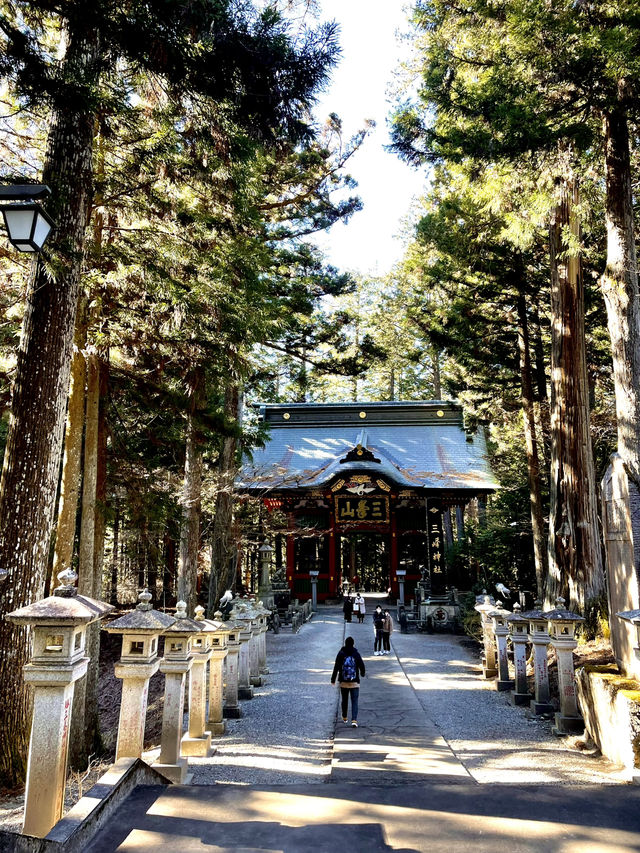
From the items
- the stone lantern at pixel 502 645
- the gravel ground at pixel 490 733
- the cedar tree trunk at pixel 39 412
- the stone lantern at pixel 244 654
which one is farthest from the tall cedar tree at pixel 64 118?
the stone lantern at pixel 502 645

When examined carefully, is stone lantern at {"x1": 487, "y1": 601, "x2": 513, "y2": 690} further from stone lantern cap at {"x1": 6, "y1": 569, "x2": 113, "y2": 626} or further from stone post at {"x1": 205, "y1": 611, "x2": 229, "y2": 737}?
stone lantern cap at {"x1": 6, "y1": 569, "x2": 113, "y2": 626}

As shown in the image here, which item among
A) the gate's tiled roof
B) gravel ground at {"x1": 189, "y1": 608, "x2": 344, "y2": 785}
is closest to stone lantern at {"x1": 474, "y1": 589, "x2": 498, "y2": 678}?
gravel ground at {"x1": 189, "y1": 608, "x2": 344, "y2": 785}

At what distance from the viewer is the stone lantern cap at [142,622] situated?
430cm

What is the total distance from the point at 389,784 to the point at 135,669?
2468 millimetres

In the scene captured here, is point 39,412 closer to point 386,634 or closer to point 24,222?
point 24,222

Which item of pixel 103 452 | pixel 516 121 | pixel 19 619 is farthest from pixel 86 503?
pixel 516 121

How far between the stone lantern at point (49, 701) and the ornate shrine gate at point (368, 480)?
1268cm

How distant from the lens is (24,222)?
4.13 metres

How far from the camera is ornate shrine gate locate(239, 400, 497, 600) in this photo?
18.7 meters

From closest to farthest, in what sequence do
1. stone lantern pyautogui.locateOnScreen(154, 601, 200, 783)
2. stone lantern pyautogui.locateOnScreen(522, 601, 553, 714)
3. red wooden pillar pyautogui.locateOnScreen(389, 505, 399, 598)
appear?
1. stone lantern pyautogui.locateOnScreen(154, 601, 200, 783)
2. stone lantern pyautogui.locateOnScreen(522, 601, 553, 714)
3. red wooden pillar pyautogui.locateOnScreen(389, 505, 399, 598)

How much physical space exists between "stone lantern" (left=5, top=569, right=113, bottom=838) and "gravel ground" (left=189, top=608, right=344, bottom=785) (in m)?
1.74

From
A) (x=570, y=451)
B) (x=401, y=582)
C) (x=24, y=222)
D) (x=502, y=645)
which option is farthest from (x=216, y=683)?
(x=401, y=582)

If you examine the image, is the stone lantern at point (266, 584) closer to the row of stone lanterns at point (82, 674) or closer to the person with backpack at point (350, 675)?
the person with backpack at point (350, 675)

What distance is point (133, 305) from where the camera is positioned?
8.04 metres
